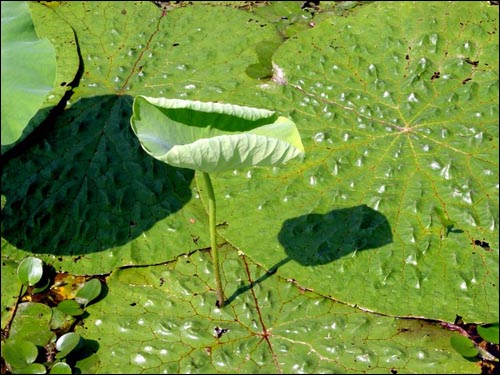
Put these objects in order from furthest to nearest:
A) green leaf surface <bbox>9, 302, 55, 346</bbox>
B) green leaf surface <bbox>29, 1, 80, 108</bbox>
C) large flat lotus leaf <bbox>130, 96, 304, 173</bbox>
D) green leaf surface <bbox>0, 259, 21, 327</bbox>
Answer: green leaf surface <bbox>29, 1, 80, 108</bbox> → green leaf surface <bbox>0, 259, 21, 327</bbox> → green leaf surface <bbox>9, 302, 55, 346</bbox> → large flat lotus leaf <bbox>130, 96, 304, 173</bbox>

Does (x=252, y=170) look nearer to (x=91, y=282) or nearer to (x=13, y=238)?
(x=91, y=282)

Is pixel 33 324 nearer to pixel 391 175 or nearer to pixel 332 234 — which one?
pixel 332 234

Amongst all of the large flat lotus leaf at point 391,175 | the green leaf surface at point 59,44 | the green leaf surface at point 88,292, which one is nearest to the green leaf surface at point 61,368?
the green leaf surface at point 88,292

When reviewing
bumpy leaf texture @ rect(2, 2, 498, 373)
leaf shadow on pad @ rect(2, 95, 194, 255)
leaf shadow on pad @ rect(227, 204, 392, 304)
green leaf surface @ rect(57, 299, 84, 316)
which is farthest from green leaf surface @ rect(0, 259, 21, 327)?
leaf shadow on pad @ rect(227, 204, 392, 304)

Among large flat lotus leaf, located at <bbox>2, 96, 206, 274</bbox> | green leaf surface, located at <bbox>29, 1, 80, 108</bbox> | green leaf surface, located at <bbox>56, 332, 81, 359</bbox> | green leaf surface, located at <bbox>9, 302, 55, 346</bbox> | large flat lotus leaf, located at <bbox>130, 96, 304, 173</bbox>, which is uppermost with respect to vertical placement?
large flat lotus leaf, located at <bbox>130, 96, 304, 173</bbox>

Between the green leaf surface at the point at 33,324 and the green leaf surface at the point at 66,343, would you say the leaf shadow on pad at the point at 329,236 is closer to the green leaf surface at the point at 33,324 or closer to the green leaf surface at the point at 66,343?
the green leaf surface at the point at 66,343

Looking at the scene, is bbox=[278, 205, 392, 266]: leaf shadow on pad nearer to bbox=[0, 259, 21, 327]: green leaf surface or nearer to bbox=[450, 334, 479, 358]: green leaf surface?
bbox=[450, 334, 479, 358]: green leaf surface
